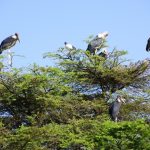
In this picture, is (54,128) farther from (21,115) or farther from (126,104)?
(126,104)

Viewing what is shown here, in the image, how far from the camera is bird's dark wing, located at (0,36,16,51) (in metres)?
20.7

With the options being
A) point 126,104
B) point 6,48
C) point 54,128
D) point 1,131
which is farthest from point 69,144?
point 6,48

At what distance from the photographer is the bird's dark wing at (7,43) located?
815 inches

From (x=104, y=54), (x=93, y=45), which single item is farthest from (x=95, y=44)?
(x=104, y=54)

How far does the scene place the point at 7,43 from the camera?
68.6 feet

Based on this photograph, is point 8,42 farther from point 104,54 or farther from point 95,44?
point 104,54

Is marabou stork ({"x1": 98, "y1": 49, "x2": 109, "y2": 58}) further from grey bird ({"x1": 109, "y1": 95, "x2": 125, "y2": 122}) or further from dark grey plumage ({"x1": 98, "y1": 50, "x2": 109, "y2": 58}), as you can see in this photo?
grey bird ({"x1": 109, "y1": 95, "x2": 125, "y2": 122})

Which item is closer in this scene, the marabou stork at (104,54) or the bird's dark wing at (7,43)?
the marabou stork at (104,54)

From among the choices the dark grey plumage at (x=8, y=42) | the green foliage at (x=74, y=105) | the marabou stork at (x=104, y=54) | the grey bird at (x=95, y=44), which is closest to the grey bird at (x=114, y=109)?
the green foliage at (x=74, y=105)

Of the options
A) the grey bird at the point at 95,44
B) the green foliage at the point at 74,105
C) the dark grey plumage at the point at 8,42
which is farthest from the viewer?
the dark grey plumage at the point at 8,42

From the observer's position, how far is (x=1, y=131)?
1638cm

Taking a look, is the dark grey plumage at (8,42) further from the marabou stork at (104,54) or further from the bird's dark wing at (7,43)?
the marabou stork at (104,54)

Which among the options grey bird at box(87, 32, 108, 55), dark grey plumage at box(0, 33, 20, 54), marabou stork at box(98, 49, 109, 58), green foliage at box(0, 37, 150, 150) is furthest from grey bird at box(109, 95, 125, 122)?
dark grey plumage at box(0, 33, 20, 54)

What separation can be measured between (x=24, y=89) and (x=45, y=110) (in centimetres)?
100
